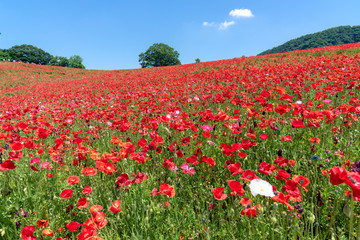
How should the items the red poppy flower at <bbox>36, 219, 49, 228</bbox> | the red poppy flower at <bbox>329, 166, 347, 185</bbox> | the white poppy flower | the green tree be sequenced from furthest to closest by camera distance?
the green tree → the red poppy flower at <bbox>36, 219, 49, 228</bbox> → the white poppy flower → the red poppy flower at <bbox>329, 166, 347, 185</bbox>

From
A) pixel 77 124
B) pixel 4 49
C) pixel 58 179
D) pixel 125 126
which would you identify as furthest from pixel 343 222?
pixel 4 49

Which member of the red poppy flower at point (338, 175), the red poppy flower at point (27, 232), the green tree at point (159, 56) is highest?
the green tree at point (159, 56)

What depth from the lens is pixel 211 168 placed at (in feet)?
8.47

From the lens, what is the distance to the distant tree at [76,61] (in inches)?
3068

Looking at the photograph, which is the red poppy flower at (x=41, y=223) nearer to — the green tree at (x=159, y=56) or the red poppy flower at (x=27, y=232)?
the red poppy flower at (x=27, y=232)

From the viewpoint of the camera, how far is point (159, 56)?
62.9 m

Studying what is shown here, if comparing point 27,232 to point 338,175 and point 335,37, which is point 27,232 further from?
point 335,37

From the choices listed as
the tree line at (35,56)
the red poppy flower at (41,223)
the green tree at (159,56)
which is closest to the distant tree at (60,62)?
the tree line at (35,56)

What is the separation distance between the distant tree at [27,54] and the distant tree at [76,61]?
9.12 meters

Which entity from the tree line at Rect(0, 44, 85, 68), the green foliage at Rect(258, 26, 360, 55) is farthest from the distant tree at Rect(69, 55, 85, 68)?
the green foliage at Rect(258, 26, 360, 55)

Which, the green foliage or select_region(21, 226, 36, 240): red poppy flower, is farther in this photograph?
the green foliage

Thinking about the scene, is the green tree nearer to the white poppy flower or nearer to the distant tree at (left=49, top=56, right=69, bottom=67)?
the distant tree at (left=49, top=56, right=69, bottom=67)

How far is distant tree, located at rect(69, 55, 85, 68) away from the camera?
77.9 metres

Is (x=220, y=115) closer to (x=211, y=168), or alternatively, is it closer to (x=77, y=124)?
(x=211, y=168)
